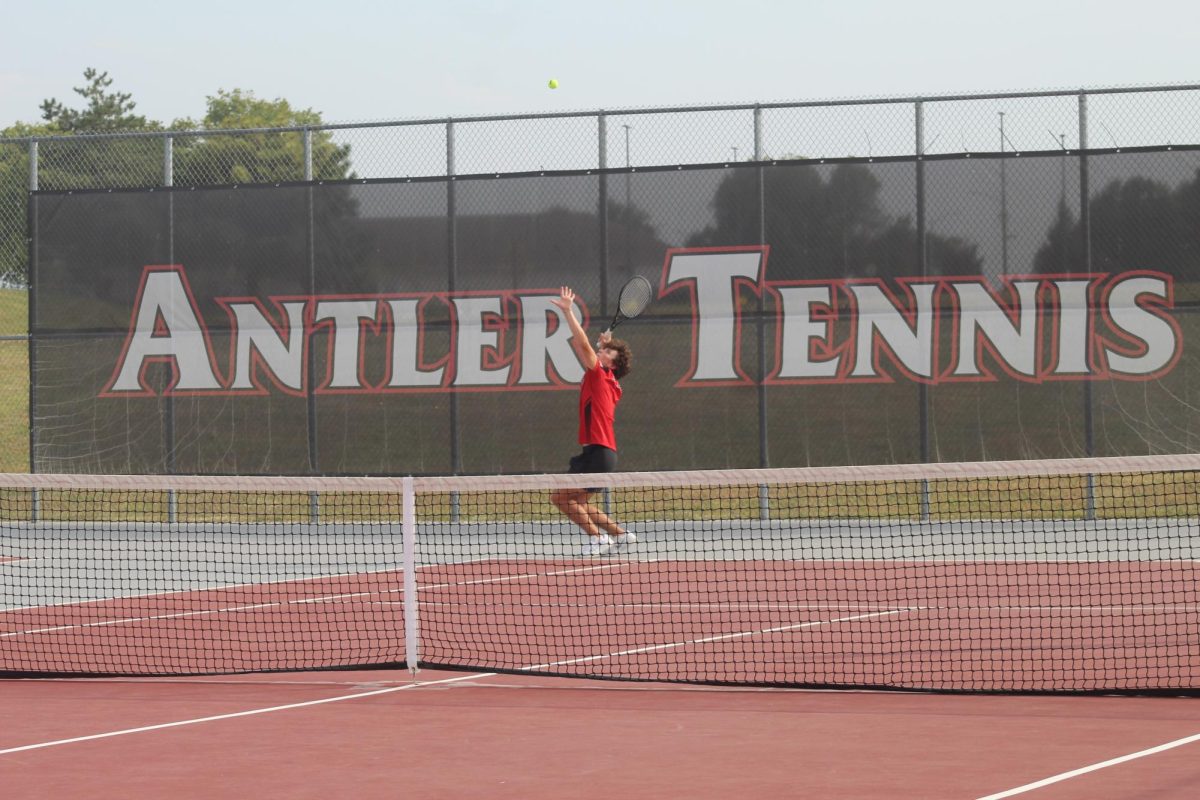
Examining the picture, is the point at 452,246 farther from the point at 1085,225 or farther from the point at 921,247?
the point at 1085,225

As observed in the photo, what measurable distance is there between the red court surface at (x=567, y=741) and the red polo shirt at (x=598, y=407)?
4.40m

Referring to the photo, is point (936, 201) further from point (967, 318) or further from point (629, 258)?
point (629, 258)

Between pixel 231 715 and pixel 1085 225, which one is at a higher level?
pixel 1085 225

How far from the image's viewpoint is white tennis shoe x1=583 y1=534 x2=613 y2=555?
11.3 metres

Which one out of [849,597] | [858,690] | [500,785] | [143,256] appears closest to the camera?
[500,785]

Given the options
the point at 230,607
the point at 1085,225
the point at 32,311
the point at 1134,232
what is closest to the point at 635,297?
the point at 1085,225

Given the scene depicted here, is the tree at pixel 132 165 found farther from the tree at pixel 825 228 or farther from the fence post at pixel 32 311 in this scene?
the tree at pixel 825 228

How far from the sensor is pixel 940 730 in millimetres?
5719

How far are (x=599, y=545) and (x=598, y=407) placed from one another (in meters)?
0.87

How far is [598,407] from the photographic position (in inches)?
450

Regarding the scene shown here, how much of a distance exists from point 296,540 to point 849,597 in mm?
5786

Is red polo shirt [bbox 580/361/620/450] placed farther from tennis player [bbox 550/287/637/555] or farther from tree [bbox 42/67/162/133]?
tree [bbox 42/67/162/133]

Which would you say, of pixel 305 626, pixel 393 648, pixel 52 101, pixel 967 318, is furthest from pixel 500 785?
pixel 52 101

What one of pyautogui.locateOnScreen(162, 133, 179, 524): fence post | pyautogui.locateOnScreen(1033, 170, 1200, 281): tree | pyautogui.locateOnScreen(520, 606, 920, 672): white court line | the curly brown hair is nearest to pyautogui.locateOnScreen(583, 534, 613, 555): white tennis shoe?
the curly brown hair
